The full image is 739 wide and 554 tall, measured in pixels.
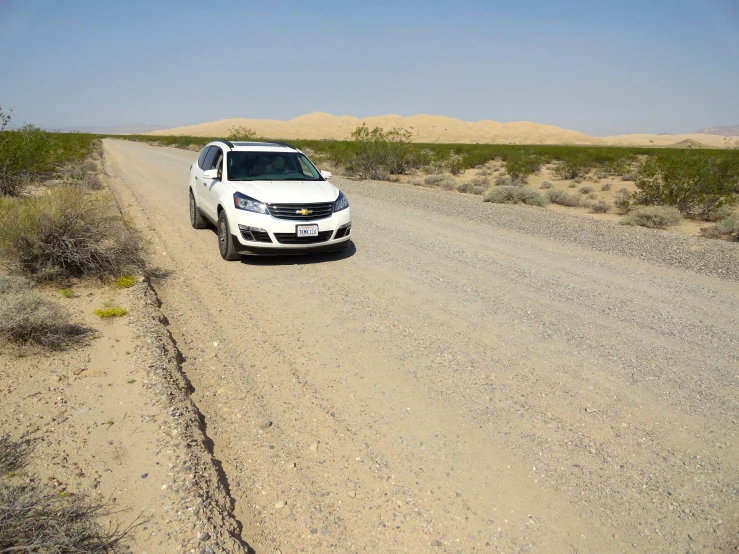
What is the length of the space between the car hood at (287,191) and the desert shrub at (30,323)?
3327mm

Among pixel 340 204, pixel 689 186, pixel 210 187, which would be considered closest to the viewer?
pixel 340 204

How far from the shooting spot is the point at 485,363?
14.4 ft

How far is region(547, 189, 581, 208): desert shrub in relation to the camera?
1713 centimetres

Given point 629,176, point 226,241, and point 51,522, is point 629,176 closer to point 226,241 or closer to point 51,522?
point 226,241

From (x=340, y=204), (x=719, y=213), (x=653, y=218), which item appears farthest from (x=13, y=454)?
(x=719, y=213)

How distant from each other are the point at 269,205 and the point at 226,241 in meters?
0.94

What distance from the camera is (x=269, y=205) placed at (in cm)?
710

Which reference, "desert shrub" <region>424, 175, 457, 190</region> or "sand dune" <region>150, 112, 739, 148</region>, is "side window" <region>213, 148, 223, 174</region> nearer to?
"desert shrub" <region>424, 175, 457, 190</region>

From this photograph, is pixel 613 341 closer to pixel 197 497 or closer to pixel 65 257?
pixel 197 497

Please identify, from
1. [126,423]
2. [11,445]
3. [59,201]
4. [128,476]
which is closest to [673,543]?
[128,476]

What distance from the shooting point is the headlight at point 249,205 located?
7074 millimetres

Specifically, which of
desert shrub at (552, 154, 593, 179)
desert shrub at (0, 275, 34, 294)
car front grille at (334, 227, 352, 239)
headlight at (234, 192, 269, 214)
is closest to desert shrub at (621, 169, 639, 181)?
desert shrub at (552, 154, 593, 179)

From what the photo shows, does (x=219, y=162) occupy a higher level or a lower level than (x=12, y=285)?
higher

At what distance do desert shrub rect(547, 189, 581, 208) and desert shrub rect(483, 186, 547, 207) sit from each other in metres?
1.73
